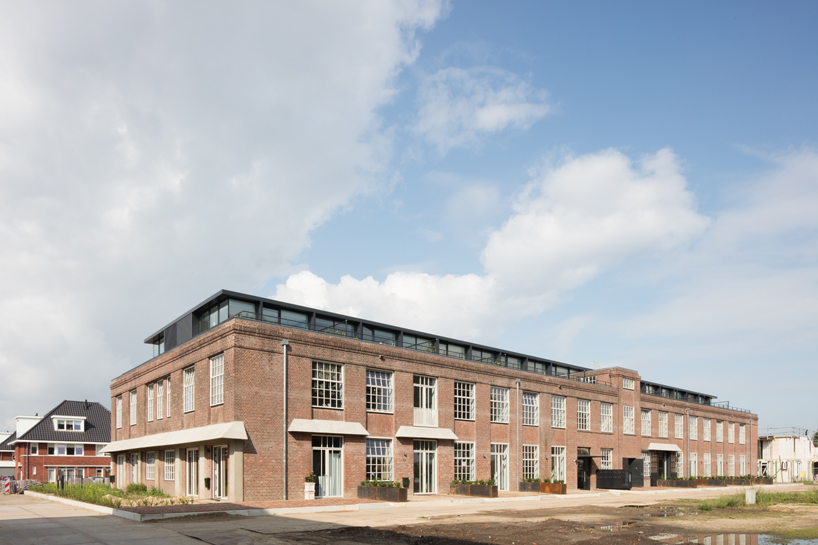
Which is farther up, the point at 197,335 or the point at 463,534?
the point at 197,335

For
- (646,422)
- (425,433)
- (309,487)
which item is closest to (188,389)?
(309,487)

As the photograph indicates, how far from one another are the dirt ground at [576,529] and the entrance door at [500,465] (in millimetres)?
12969

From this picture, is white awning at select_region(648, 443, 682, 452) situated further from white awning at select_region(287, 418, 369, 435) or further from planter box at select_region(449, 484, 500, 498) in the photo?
white awning at select_region(287, 418, 369, 435)

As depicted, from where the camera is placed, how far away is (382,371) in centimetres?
3309

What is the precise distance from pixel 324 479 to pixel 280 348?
248 inches

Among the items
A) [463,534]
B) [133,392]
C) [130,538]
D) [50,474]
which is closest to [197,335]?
[133,392]

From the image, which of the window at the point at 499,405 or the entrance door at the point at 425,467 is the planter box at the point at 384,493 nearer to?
the entrance door at the point at 425,467

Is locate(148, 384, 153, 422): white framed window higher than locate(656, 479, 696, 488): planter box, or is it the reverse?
locate(148, 384, 153, 422): white framed window

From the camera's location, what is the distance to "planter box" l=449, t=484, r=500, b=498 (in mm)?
33406

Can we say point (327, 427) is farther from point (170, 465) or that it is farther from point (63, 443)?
point (63, 443)

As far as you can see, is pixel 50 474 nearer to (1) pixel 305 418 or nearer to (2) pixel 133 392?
(2) pixel 133 392

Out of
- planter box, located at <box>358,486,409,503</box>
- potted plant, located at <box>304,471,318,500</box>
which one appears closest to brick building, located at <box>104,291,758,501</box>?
potted plant, located at <box>304,471,318,500</box>

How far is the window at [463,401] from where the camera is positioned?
37.2 metres

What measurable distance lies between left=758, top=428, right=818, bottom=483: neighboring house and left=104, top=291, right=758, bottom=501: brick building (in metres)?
38.1
